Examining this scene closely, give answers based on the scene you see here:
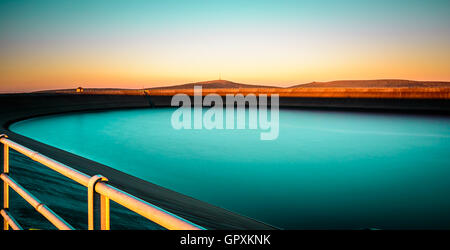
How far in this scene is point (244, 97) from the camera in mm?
46281

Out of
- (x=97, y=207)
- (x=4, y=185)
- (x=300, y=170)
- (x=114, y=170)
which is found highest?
(x=97, y=207)

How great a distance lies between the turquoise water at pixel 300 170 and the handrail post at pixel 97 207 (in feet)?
12.0

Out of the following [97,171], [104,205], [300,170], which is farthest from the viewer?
[300,170]

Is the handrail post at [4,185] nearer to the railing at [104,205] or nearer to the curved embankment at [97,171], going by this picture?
the railing at [104,205]

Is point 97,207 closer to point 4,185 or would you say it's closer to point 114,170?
point 4,185

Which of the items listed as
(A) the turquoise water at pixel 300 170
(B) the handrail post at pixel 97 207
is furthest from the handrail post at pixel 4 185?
(A) the turquoise water at pixel 300 170

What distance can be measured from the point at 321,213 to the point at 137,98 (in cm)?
3448

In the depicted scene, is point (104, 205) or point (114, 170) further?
point (114, 170)

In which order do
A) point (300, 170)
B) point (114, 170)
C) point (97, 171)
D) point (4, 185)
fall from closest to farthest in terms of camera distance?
point (4, 185)
point (97, 171)
point (114, 170)
point (300, 170)

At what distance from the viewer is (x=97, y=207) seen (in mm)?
1062

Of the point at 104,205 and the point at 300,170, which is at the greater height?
the point at 104,205

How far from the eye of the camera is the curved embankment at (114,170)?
3420mm

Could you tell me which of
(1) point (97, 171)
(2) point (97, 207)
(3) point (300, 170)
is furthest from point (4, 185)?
(3) point (300, 170)

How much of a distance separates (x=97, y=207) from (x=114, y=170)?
5.26m
